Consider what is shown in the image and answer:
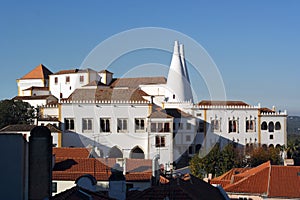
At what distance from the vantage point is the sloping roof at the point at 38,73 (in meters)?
85.3

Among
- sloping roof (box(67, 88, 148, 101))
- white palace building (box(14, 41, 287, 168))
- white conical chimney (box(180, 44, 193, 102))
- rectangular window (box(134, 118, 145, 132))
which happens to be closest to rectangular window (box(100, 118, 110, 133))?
white palace building (box(14, 41, 287, 168))

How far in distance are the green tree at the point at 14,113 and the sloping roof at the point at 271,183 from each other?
3486cm

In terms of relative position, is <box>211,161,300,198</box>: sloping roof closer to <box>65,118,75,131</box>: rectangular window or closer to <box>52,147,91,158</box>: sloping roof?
<box>52,147,91,158</box>: sloping roof

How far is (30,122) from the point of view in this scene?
57.7 meters

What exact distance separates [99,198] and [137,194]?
2333 mm

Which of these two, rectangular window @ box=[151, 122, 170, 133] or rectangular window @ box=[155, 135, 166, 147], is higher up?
rectangular window @ box=[151, 122, 170, 133]

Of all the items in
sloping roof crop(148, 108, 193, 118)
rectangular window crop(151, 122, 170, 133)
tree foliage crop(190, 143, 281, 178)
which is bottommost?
tree foliage crop(190, 143, 281, 178)

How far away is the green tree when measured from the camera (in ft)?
186

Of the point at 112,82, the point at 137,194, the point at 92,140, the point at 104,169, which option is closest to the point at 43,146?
the point at 137,194

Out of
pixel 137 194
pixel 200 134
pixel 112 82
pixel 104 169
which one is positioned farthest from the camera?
pixel 112 82

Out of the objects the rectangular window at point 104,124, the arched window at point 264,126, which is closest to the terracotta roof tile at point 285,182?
the rectangular window at point 104,124

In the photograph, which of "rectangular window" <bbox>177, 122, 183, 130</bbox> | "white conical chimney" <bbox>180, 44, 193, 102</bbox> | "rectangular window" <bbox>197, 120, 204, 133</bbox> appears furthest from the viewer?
"white conical chimney" <bbox>180, 44, 193, 102</bbox>

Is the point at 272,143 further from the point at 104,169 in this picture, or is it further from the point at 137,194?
the point at 137,194

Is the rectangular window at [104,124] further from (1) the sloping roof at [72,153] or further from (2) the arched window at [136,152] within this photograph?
(1) the sloping roof at [72,153]
